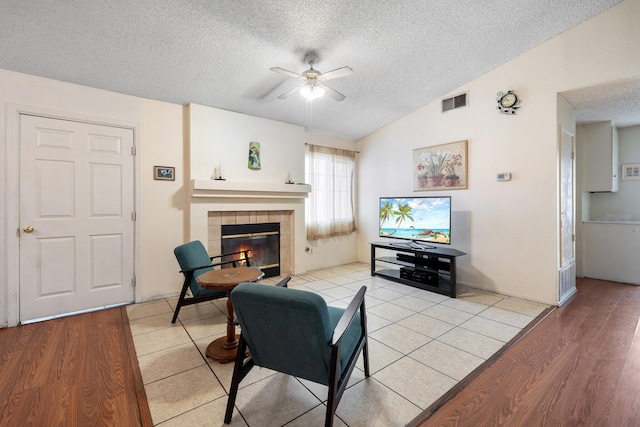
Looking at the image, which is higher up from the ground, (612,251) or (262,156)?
(262,156)

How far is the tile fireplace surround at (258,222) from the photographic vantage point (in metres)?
3.87

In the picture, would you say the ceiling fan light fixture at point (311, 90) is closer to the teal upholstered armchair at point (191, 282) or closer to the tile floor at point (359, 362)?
the teal upholstered armchair at point (191, 282)

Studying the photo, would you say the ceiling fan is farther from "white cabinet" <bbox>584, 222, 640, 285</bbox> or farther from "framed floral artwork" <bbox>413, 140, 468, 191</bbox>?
"white cabinet" <bbox>584, 222, 640, 285</bbox>

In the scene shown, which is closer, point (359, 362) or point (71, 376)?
point (71, 376)

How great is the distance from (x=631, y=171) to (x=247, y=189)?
228 inches

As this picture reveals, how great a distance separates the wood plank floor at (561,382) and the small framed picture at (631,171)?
8.82ft

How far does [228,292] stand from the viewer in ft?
7.41

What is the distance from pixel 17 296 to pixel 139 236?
1.14 metres

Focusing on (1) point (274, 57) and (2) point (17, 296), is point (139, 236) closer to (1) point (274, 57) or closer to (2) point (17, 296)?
(2) point (17, 296)

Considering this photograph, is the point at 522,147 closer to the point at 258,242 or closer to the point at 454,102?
the point at 454,102

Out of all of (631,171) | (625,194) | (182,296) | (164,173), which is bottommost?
(182,296)

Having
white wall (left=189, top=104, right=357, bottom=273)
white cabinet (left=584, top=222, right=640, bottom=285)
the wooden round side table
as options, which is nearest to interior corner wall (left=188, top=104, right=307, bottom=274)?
white wall (left=189, top=104, right=357, bottom=273)

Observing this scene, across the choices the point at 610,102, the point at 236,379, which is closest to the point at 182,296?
the point at 236,379

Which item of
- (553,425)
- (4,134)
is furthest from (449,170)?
(4,134)
